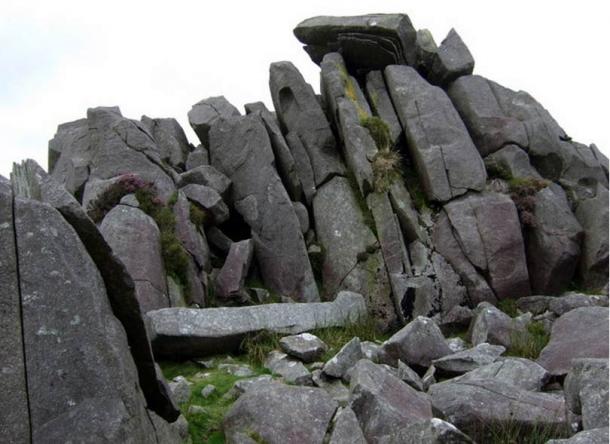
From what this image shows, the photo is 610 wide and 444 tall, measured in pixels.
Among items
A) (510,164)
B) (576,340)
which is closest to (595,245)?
(510,164)

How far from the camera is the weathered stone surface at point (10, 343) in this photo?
8562 mm

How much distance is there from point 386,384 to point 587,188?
19.6 m

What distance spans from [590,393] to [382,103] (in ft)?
68.0

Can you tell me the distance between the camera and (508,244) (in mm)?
24359

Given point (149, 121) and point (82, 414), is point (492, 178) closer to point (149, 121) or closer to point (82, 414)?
point (149, 121)

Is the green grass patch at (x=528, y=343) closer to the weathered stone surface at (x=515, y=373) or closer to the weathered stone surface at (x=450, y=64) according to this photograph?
the weathered stone surface at (x=515, y=373)

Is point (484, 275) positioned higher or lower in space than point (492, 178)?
lower

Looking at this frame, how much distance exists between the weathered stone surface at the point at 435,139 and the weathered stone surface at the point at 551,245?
2499 mm

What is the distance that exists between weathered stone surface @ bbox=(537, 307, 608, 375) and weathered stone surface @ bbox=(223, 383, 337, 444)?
5699 mm

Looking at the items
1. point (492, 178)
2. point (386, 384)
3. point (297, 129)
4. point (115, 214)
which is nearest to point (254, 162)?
point (297, 129)

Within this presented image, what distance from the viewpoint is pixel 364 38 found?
103 ft

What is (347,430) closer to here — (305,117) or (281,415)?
(281,415)

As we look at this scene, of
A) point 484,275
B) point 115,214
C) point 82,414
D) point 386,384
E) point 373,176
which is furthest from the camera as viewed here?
point 373,176

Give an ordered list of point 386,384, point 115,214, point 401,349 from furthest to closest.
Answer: point 115,214 < point 401,349 < point 386,384
